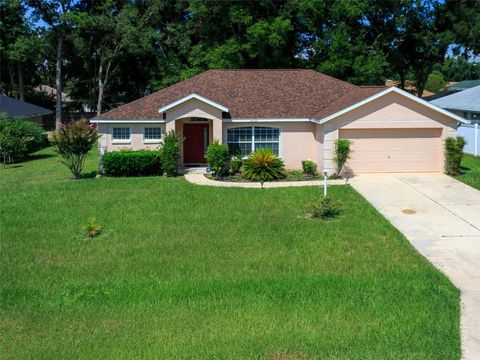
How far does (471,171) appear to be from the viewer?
23109mm

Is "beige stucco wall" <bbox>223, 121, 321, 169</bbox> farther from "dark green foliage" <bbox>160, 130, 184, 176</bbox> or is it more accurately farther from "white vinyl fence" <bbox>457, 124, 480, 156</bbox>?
"white vinyl fence" <bbox>457, 124, 480, 156</bbox>

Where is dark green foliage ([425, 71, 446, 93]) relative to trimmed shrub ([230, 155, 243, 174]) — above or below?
above

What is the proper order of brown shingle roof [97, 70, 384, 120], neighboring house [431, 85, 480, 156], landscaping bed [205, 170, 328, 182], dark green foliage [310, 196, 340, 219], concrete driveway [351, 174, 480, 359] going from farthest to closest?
neighboring house [431, 85, 480, 156] → brown shingle roof [97, 70, 384, 120] → landscaping bed [205, 170, 328, 182] → dark green foliage [310, 196, 340, 219] → concrete driveway [351, 174, 480, 359]

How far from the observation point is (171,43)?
48.5 metres

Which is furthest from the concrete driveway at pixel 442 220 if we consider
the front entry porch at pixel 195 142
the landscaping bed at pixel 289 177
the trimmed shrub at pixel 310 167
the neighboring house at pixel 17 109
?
the neighboring house at pixel 17 109

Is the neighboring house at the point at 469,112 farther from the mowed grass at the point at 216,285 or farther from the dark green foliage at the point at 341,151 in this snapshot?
the mowed grass at the point at 216,285

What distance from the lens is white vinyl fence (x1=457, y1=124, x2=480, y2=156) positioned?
28.4 m

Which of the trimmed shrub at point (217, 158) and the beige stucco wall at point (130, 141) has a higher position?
the beige stucco wall at point (130, 141)

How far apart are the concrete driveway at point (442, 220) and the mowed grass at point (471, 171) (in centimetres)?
47

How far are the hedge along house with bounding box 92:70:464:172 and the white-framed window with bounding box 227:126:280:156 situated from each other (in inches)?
1.8

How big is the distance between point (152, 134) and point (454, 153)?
13.4 meters

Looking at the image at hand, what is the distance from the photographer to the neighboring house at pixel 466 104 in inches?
1270

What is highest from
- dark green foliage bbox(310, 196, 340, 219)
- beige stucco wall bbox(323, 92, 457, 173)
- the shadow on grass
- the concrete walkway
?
beige stucco wall bbox(323, 92, 457, 173)

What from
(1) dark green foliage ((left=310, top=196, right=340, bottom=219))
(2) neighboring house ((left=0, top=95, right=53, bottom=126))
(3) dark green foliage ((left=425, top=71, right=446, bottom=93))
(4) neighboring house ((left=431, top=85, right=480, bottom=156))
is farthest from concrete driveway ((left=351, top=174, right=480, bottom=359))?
(3) dark green foliage ((left=425, top=71, right=446, bottom=93))
